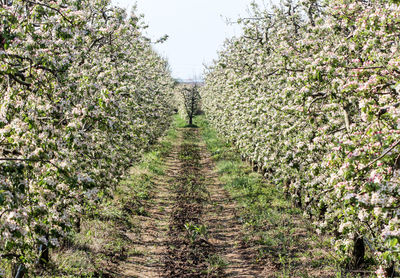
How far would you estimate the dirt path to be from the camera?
391 inches

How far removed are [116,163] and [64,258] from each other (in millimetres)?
4108

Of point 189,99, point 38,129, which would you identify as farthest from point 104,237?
point 189,99

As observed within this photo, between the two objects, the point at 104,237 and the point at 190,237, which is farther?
the point at 190,237

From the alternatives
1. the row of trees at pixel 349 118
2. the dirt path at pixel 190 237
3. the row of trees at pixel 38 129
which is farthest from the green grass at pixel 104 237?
the row of trees at pixel 349 118

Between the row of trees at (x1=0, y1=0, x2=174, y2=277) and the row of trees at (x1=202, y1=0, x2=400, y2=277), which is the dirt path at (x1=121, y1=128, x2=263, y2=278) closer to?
the row of trees at (x1=202, y1=0, x2=400, y2=277)

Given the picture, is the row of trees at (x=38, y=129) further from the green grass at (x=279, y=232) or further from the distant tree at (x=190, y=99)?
the distant tree at (x=190, y=99)

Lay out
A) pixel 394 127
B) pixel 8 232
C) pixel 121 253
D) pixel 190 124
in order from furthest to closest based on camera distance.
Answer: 1. pixel 190 124
2. pixel 121 253
3. pixel 394 127
4. pixel 8 232

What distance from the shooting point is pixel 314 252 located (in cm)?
1030

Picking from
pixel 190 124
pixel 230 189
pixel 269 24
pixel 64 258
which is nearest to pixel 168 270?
pixel 64 258

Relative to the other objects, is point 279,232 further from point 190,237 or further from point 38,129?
point 38,129

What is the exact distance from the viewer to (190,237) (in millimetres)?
12125

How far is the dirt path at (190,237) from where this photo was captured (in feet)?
32.6

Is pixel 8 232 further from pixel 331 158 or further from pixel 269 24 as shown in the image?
pixel 269 24

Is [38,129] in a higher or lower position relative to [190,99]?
lower
